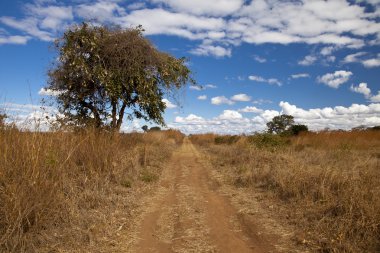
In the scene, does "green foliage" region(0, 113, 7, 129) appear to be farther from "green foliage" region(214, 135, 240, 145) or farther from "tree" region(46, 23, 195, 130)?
"green foliage" region(214, 135, 240, 145)

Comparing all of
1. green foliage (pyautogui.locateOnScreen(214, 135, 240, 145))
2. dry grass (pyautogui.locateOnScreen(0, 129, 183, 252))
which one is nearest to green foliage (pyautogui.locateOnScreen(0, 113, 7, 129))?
dry grass (pyautogui.locateOnScreen(0, 129, 183, 252))

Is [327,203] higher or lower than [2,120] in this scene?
lower

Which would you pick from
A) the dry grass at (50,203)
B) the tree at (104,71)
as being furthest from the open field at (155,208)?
the tree at (104,71)

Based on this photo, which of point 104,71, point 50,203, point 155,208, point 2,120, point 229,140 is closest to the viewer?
point 50,203

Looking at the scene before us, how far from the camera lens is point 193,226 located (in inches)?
254

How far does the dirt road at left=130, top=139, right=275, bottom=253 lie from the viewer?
5499mm

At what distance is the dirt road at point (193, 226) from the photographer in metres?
5.50

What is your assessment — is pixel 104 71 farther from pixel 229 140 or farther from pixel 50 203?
pixel 229 140

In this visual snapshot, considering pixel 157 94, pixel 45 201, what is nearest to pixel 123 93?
pixel 157 94

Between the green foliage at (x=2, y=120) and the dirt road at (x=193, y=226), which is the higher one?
the green foliage at (x=2, y=120)

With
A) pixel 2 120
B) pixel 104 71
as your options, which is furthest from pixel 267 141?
pixel 2 120

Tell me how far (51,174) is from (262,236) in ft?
12.2

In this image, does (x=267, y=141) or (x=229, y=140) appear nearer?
(x=267, y=141)

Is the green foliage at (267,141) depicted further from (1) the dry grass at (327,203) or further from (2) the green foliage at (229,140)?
(2) the green foliage at (229,140)
